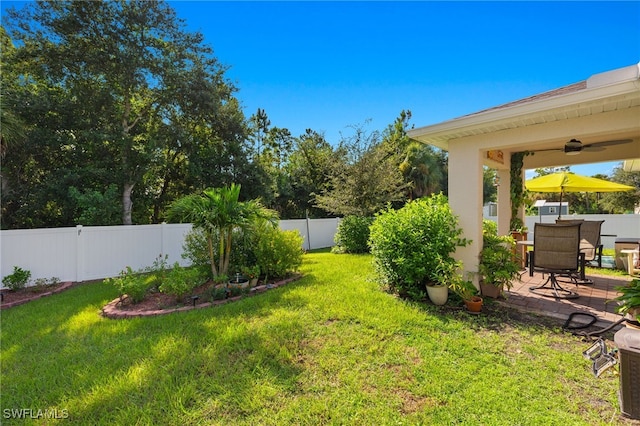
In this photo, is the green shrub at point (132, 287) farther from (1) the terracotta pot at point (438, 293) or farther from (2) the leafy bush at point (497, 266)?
(2) the leafy bush at point (497, 266)

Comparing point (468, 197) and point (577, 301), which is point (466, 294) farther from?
point (577, 301)

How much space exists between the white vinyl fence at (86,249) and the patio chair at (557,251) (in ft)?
29.5

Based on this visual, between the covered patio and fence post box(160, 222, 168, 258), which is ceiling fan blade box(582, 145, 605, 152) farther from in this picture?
fence post box(160, 222, 168, 258)

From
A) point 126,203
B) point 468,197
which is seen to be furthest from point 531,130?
point 126,203

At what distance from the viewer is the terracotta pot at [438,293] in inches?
189

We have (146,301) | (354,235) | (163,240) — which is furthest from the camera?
(354,235)

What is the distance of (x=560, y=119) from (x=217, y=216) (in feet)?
19.9

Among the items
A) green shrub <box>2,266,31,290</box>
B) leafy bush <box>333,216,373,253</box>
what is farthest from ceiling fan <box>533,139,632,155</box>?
green shrub <box>2,266,31,290</box>

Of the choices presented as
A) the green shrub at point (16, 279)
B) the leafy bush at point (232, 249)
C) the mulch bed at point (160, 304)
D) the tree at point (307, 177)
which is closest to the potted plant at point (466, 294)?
the mulch bed at point (160, 304)

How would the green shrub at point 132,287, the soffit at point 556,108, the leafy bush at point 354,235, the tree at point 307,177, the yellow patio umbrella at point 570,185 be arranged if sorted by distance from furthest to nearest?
the tree at point 307,177 → the leafy bush at point 354,235 → the yellow patio umbrella at point 570,185 → the green shrub at point 132,287 → the soffit at point 556,108

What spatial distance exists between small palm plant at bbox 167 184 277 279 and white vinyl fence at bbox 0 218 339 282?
289cm

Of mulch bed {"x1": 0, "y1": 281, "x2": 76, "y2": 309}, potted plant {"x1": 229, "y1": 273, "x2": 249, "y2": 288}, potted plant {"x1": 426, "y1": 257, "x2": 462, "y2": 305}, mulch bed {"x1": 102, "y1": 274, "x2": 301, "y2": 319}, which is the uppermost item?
potted plant {"x1": 426, "y1": 257, "x2": 462, "y2": 305}

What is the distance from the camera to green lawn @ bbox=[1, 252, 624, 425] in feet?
8.13

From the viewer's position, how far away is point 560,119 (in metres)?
4.35
